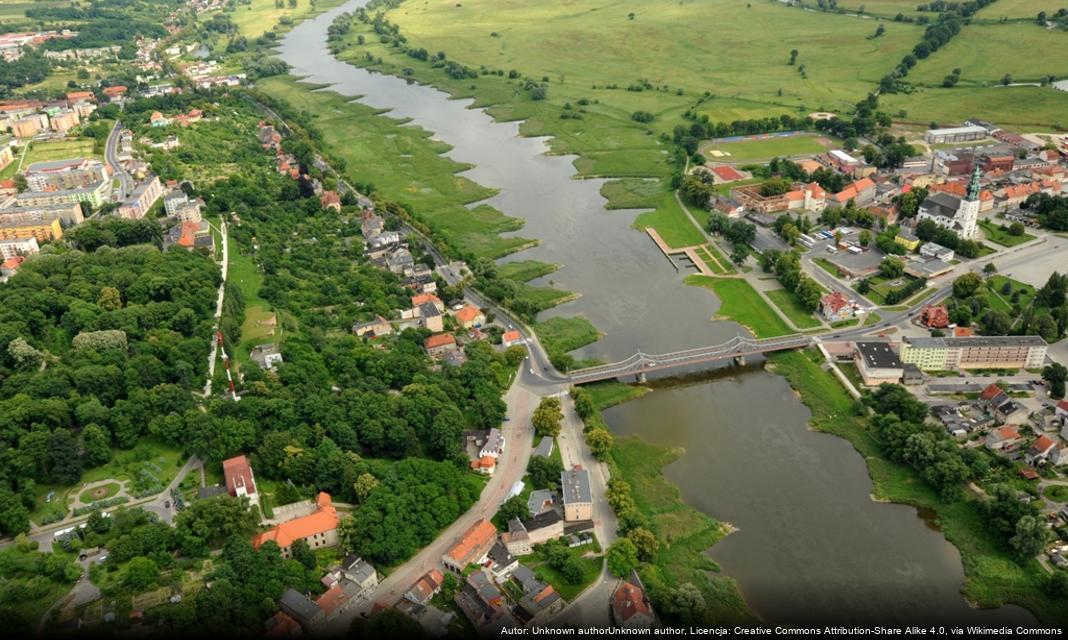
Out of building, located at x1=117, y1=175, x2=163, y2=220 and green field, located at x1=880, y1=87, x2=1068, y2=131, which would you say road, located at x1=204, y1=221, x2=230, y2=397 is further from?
green field, located at x1=880, y1=87, x2=1068, y2=131

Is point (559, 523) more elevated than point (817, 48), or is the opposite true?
point (817, 48)

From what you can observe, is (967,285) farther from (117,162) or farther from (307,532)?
(117,162)

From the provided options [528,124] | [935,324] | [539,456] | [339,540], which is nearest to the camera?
[339,540]

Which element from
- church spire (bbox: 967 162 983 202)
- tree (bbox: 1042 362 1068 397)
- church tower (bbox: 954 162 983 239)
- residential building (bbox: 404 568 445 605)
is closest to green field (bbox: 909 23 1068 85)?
church tower (bbox: 954 162 983 239)

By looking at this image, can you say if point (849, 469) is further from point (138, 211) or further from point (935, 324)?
point (138, 211)

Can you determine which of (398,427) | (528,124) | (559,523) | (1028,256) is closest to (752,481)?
→ (559,523)

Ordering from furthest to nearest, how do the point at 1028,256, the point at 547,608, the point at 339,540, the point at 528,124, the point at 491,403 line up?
the point at 528,124 < the point at 1028,256 < the point at 491,403 < the point at 339,540 < the point at 547,608

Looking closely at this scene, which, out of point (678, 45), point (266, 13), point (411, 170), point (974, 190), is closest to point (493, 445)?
point (974, 190)
